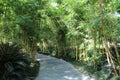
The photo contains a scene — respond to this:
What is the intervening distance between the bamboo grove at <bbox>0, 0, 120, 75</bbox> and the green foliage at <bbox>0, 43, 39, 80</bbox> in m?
1.78

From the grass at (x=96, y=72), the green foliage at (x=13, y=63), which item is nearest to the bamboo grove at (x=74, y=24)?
the grass at (x=96, y=72)

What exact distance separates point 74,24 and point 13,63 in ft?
13.5

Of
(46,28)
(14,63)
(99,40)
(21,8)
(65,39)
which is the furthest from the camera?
(65,39)

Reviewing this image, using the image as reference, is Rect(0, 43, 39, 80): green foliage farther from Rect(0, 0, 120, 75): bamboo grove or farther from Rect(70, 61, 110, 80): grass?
Rect(70, 61, 110, 80): grass

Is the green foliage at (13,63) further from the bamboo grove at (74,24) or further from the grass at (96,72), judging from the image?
the grass at (96,72)

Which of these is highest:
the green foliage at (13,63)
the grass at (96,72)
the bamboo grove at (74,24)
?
the bamboo grove at (74,24)

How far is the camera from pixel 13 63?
809 centimetres

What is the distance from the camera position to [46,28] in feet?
48.3

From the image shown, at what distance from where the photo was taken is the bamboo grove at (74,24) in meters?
7.24

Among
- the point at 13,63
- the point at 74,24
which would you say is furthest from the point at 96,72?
the point at 13,63

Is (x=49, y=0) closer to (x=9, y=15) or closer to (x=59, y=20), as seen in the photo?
(x=59, y=20)

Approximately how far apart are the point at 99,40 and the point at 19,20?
3.61m

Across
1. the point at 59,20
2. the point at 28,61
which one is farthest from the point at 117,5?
the point at 59,20

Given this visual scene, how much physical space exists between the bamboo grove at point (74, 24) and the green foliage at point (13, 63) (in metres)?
1.78
